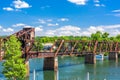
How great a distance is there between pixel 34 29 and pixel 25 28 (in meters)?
2.87

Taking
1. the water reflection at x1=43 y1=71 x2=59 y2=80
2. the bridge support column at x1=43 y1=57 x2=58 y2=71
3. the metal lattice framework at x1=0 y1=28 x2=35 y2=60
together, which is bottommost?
the water reflection at x1=43 y1=71 x2=59 y2=80

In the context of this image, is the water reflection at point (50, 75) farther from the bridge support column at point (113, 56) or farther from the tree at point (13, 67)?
the bridge support column at point (113, 56)

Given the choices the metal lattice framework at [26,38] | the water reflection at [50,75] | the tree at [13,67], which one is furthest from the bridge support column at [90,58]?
the tree at [13,67]

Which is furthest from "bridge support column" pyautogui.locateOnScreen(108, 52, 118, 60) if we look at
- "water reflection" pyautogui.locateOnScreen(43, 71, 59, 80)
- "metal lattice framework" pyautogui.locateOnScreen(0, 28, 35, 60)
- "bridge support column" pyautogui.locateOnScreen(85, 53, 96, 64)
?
"metal lattice framework" pyautogui.locateOnScreen(0, 28, 35, 60)

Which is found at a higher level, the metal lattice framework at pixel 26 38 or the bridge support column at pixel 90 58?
the metal lattice framework at pixel 26 38

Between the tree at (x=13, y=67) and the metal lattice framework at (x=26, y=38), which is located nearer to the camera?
the tree at (x=13, y=67)

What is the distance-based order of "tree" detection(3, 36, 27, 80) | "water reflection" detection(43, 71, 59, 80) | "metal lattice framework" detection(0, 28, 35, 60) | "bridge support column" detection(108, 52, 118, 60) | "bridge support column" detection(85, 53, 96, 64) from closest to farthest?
"tree" detection(3, 36, 27, 80) < "water reflection" detection(43, 71, 59, 80) < "metal lattice framework" detection(0, 28, 35, 60) < "bridge support column" detection(85, 53, 96, 64) < "bridge support column" detection(108, 52, 118, 60)

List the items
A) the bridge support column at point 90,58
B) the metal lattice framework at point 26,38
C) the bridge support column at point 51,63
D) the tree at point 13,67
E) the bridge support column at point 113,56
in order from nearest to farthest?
1. the tree at point 13,67
2. the metal lattice framework at point 26,38
3. the bridge support column at point 51,63
4. the bridge support column at point 90,58
5. the bridge support column at point 113,56

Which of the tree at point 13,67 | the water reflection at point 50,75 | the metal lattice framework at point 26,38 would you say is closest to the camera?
the tree at point 13,67

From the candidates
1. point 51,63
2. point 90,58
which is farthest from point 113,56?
point 51,63

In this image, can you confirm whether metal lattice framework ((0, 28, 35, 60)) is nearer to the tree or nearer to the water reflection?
the water reflection

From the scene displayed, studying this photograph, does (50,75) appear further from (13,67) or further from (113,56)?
(113,56)

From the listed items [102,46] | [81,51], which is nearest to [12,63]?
[81,51]

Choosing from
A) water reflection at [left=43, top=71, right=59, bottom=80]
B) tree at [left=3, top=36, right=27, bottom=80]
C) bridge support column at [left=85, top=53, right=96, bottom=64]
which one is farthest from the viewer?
bridge support column at [left=85, top=53, right=96, bottom=64]
